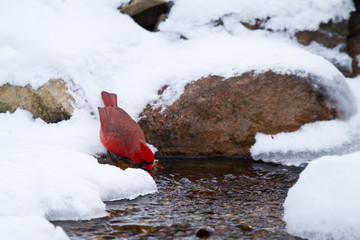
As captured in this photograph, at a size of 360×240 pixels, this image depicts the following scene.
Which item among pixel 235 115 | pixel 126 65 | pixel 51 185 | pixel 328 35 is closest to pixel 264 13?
pixel 328 35

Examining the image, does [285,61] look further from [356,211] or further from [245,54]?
[356,211]

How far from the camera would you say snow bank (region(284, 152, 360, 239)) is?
2.04 m

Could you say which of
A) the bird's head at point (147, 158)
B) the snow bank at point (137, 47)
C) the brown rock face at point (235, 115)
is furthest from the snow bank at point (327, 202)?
the snow bank at point (137, 47)

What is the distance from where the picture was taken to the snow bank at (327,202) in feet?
6.68

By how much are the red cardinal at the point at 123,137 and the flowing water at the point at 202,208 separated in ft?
0.81

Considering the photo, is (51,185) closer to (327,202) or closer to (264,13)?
(327,202)

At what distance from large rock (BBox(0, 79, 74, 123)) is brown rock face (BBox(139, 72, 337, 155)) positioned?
41.3 inches

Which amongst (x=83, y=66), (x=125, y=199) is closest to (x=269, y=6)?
(x=83, y=66)

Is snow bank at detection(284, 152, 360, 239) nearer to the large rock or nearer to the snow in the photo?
the snow

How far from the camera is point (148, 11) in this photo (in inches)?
260

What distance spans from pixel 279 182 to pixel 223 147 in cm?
134

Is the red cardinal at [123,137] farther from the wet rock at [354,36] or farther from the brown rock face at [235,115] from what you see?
the wet rock at [354,36]

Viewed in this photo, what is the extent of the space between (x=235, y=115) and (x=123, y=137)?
160 cm

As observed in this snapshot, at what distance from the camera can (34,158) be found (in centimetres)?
313
